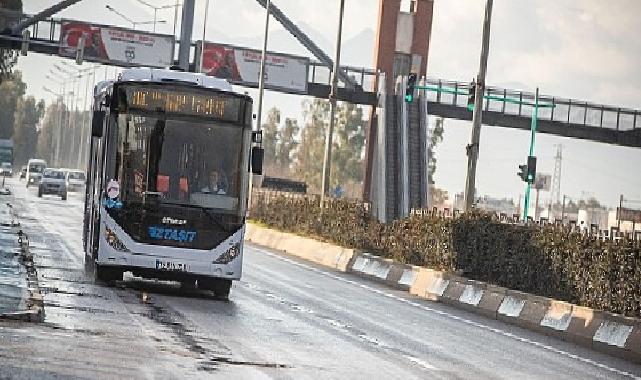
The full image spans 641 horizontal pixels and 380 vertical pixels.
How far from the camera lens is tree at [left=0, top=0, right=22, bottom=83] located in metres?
92.2

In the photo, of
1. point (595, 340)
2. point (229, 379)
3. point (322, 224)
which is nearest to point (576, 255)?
point (595, 340)

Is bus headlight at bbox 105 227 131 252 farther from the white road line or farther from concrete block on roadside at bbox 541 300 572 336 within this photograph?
concrete block on roadside at bbox 541 300 572 336

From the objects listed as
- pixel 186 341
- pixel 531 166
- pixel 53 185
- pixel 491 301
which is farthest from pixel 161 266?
pixel 53 185

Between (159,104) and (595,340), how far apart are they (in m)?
8.07

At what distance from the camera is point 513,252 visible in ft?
119

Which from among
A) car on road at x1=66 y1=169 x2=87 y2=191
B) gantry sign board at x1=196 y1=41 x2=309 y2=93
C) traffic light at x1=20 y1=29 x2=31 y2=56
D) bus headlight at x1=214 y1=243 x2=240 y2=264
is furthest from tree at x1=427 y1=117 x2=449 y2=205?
bus headlight at x1=214 y1=243 x2=240 y2=264

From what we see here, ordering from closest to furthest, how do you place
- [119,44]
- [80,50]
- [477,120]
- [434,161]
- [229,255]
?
[229,255] < [477,120] < [80,50] < [119,44] < [434,161]

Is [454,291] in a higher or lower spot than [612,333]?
lower

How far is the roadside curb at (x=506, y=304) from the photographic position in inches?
1070

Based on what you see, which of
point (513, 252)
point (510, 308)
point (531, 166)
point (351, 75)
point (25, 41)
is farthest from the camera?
point (351, 75)

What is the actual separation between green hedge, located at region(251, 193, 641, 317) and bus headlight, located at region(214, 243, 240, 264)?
685 centimetres

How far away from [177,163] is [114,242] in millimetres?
1636

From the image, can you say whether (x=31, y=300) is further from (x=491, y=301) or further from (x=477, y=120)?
(x=477, y=120)

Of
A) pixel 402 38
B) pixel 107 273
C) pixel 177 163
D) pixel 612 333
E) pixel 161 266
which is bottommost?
pixel 612 333
